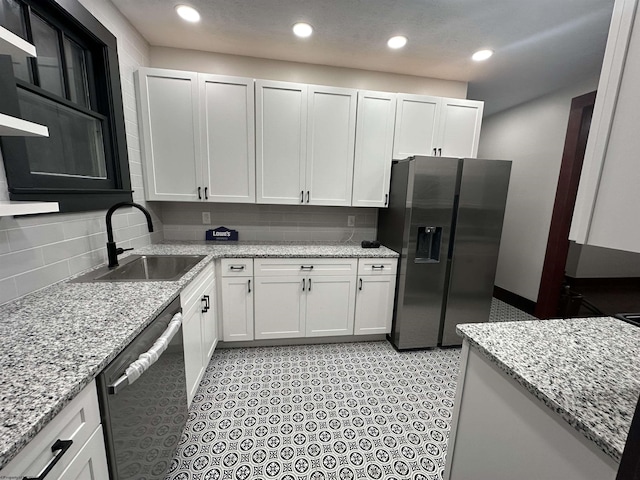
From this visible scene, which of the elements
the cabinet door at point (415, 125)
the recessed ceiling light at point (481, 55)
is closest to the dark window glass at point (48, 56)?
the cabinet door at point (415, 125)

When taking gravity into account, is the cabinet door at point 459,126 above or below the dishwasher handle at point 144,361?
above

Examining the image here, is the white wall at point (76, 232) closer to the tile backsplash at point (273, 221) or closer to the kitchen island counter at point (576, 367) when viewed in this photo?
the tile backsplash at point (273, 221)

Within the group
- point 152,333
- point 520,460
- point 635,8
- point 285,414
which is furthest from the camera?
point 285,414

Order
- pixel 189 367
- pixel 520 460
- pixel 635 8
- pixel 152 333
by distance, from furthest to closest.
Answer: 1. pixel 189 367
2. pixel 152 333
3. pixel 520 460
4. pixel 635 8

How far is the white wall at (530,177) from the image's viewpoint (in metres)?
2.94

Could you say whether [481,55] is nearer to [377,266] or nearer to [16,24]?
[377,266]

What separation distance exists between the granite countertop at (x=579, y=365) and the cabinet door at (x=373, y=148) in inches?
65.9

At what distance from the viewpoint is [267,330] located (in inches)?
90.4

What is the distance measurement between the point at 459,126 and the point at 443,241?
3.90 ft

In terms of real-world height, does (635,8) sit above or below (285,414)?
above

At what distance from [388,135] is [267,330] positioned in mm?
2148

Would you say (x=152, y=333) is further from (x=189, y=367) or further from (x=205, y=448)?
(x=205, y=448)

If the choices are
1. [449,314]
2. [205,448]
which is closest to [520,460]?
[205,448]

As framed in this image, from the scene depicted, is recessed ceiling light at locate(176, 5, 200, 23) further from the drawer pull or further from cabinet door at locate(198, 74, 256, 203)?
the drawer pull
